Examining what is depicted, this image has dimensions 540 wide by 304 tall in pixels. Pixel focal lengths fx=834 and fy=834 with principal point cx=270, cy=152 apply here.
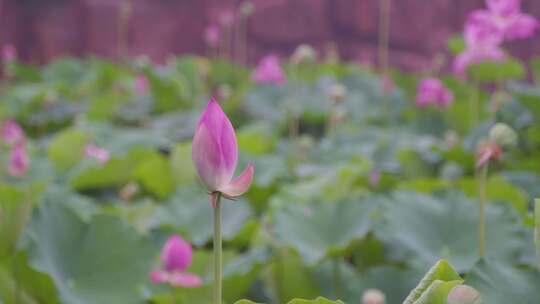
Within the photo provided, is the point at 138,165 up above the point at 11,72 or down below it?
below

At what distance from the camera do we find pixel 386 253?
38.3 inches

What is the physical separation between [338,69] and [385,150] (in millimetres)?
1412

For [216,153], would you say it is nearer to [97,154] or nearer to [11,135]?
[97,154]

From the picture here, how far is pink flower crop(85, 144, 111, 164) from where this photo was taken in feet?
4.65

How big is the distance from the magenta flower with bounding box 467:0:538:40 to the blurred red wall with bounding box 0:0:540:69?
4201 millimetres

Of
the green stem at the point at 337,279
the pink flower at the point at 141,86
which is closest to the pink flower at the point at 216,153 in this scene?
the green stem at the point at 337,279

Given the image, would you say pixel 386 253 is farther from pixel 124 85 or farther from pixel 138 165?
pixel 124 85

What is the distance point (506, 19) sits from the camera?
125cm

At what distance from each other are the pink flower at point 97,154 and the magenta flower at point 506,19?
0.64m

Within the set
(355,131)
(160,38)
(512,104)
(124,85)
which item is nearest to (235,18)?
(160,38)

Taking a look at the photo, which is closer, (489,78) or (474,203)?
(474,203)

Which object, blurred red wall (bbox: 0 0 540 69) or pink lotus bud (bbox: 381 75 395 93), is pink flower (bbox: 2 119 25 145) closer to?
pink lotus bud (bbox: 381 75 395 93)

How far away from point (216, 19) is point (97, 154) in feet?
13.3

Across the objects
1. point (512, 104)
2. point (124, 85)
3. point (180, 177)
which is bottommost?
point (180, 177)
